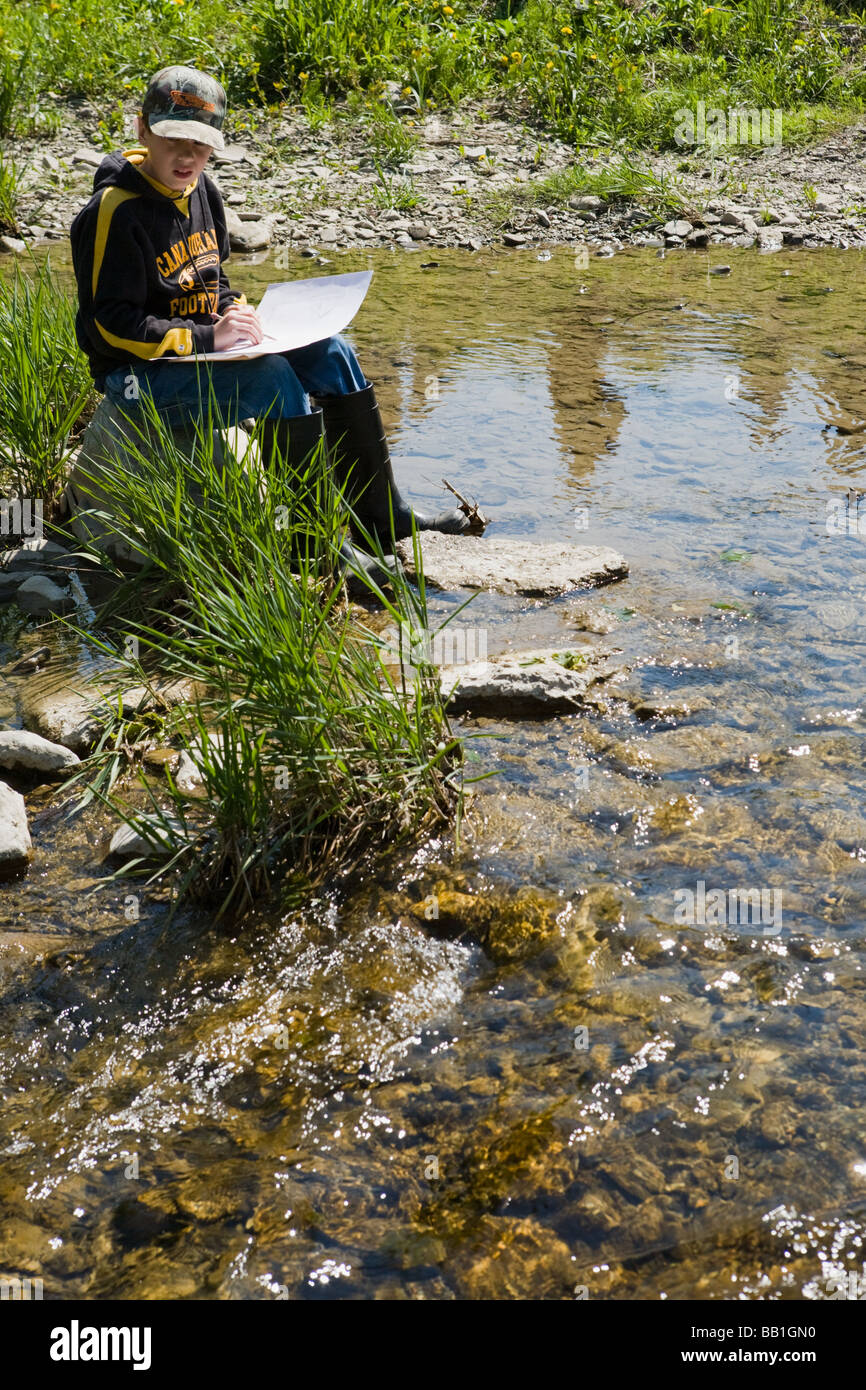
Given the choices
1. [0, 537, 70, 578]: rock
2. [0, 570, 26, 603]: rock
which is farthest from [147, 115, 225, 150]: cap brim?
[0, 570, 26, 603]: rock

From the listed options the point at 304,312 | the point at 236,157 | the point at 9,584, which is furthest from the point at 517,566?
the point at 236,157

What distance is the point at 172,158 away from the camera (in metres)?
4.14

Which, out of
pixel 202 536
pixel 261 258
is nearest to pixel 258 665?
pixel 202 536

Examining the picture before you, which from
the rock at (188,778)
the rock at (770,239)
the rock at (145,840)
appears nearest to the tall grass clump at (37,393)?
the rock at (188,778)

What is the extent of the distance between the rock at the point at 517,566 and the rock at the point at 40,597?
1.39 meters

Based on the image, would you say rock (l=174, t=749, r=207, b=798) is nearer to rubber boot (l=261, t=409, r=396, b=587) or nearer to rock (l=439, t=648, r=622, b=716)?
rock (l=439, t=648, r=622, b=716)

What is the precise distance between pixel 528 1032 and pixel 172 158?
10.9 feet

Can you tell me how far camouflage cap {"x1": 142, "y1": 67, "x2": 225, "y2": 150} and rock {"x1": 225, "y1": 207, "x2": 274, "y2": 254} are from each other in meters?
6.60

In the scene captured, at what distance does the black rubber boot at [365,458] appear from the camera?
15.2ft

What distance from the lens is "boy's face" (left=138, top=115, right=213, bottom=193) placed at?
4.10 meters

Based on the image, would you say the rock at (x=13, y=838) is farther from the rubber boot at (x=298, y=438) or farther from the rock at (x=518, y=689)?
the rubber boot at (x=298, y=438)

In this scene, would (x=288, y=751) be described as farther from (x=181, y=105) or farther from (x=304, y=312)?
Answer: (x=181, y=105)

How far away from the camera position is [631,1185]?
2.20m

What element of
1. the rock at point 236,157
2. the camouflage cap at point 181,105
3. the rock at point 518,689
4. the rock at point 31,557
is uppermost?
the rock at point 236,157
